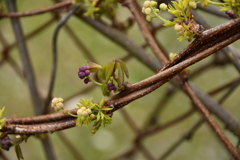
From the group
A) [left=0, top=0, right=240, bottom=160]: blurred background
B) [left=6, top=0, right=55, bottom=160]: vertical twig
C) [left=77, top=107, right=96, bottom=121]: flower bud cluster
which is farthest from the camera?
[left=0, top=0, right=240, bottom=160]: blurred background

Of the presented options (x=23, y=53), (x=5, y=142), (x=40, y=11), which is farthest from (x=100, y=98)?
(x=5, y=142)

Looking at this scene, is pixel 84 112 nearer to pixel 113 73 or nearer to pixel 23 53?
pixel 113 73

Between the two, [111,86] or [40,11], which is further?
[40,11]

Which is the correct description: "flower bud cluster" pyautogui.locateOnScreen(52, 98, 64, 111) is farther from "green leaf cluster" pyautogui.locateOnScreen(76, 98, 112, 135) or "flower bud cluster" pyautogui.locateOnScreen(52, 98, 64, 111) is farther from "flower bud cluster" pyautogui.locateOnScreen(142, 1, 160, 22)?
"flower bud cluster" pyautogui.locateOnScreen(142, 1, 160, 22)

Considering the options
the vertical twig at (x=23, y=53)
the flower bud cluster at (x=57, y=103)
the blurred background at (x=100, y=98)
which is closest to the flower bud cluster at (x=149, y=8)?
the flower bud cluster at (x=57, y=103)

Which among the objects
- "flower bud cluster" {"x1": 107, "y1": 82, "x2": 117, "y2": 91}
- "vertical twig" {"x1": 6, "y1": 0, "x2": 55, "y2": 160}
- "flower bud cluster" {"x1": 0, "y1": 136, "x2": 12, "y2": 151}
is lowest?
"flower bud cluster" {"x1": 107, "y1": 82, "x2": 117, "y2": 91}

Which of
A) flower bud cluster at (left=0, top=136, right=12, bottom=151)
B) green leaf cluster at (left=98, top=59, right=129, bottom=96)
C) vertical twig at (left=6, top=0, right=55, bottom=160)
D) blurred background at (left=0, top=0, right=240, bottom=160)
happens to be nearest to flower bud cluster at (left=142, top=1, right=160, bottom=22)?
green leaf cluster at (left=98, top=59, right=129, bottom=96)

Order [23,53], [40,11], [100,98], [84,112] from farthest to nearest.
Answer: [100,98] < [23,53] < [40,11] < [84,112]

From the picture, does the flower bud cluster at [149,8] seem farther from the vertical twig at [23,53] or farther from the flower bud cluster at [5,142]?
→ the vertical twig at [23,53]
